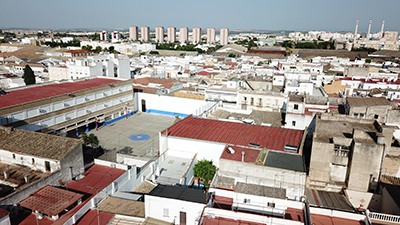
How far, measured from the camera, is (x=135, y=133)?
34375 mm

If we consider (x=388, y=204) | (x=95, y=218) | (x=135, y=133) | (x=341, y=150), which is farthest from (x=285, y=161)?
(x=135, y=133)

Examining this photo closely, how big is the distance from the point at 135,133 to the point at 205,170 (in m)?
17.4

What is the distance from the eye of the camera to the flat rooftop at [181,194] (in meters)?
13.9

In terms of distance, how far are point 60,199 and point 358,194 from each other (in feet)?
56.2

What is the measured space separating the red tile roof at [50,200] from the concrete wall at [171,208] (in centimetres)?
449

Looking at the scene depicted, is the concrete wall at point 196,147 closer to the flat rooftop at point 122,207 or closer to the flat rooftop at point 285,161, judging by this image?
the flat rooftop at point 285,161

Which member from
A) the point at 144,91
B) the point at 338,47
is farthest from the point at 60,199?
the point at 338,47

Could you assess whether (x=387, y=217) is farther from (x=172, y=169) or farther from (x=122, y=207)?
(x=122, y=207)

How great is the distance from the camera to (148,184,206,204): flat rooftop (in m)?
13.9

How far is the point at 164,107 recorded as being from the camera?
42.1m

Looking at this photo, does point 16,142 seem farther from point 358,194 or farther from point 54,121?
point 358,194

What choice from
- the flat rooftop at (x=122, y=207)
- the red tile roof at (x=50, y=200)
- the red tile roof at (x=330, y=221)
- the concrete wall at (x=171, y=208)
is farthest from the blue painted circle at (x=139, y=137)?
the red tile roof at (x=330, y=221)

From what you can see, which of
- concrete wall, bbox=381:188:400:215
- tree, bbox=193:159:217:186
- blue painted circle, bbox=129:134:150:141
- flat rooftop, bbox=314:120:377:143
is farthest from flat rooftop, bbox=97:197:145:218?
blue painted circle, bbox=129:134:150:141

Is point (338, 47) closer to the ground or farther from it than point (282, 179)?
farther from it
